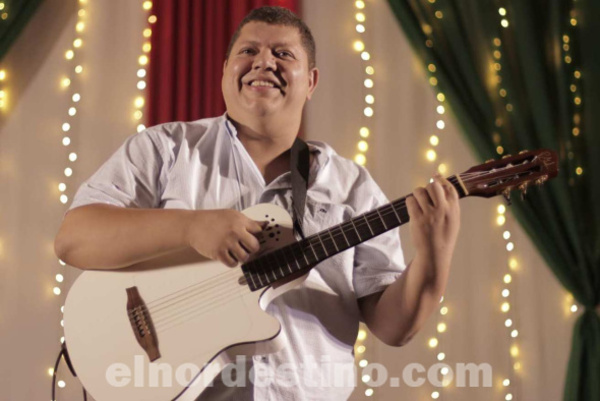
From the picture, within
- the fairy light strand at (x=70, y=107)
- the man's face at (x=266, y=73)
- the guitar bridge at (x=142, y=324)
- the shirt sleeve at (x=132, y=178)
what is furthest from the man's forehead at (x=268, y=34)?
the fairy light strand at (x=70, y=107)

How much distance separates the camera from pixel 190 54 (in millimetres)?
2809

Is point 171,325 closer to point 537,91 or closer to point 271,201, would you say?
point 271,201

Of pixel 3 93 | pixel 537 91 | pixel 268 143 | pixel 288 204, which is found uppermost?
pixel 3 93

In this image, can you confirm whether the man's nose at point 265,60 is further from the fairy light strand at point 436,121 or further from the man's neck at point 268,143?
the fairy light strand at point 436,121

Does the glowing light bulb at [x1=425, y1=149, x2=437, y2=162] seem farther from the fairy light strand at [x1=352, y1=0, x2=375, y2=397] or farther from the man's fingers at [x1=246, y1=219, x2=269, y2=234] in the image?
the man's fingers at [x1=246, y1=219, x2=269, y2=234]

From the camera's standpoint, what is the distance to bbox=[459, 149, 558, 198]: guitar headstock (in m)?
1.59

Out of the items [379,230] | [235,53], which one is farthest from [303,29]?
[379,230]

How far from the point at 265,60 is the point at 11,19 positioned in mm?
1581

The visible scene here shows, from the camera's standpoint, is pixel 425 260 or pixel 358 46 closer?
pixel 425 260

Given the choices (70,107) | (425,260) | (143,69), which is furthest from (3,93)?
(425,260)

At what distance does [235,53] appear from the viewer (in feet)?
5.89

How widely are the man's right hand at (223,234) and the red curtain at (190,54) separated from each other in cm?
128

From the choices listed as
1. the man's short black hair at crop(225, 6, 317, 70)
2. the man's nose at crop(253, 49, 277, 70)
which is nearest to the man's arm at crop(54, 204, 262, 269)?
the man's nose at crop(253, 49, 277, 70)

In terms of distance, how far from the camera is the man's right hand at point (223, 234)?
148 cm
